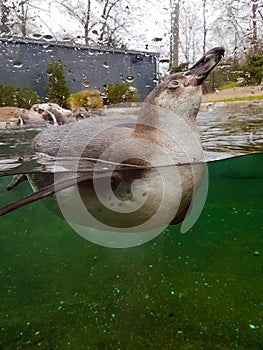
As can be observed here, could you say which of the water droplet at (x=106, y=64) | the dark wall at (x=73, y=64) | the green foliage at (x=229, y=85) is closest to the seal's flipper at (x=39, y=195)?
the dark wall at (x=73, y=64)

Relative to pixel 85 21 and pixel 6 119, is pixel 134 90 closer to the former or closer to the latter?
pixel 85 21

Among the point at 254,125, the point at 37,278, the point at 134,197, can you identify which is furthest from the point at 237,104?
the point at 37,278

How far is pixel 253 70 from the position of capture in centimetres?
331

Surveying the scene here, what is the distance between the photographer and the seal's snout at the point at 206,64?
198 cm

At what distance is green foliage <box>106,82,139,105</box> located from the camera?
3.15m

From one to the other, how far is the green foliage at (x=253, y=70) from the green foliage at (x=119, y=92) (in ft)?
3.75

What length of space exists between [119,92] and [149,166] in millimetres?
1610

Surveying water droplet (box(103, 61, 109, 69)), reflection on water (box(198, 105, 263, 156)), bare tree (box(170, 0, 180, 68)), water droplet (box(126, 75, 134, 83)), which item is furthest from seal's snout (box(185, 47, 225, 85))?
reflection on water (box(198, 105, 263, 156))

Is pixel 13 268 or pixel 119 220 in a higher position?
pixel 119 220

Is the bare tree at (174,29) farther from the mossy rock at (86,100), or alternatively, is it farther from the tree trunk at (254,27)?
the mossy rock at (86,100)

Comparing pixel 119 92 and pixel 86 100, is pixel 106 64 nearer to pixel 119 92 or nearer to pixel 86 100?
pixel 119 92

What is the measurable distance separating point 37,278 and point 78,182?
2.85 meters

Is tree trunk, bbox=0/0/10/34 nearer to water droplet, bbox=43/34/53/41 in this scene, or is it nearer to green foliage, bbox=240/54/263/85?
water droplet, bbox=43/34/53/41

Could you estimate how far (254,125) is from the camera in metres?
4.17
